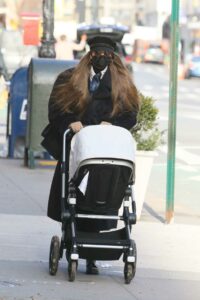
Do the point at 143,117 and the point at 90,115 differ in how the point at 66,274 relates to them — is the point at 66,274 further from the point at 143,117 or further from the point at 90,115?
the point at 143,117

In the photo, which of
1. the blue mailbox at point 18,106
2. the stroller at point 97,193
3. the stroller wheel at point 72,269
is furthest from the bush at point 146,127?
the blue mailbox at point 18,106

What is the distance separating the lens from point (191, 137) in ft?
65.4

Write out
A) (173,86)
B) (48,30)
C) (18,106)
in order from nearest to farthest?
(173,86), (18,106), (48,30)

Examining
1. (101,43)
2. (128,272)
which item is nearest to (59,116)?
(101,43)

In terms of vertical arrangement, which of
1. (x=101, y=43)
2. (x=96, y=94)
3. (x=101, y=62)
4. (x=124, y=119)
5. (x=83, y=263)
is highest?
(x=101, y=43)

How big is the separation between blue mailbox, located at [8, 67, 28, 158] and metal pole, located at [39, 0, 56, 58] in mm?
2624

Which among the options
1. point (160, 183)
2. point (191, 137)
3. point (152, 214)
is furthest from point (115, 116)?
point (191, 137)

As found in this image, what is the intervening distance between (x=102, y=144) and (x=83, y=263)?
137 centimetres

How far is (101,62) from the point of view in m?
A: 7.62

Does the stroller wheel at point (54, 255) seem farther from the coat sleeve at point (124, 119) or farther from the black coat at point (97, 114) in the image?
the coat sleeve at point (124, 119)

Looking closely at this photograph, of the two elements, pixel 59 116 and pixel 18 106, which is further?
pixel 18 106

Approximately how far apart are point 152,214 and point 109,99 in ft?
11.7

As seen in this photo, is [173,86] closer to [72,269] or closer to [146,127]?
[146,127]

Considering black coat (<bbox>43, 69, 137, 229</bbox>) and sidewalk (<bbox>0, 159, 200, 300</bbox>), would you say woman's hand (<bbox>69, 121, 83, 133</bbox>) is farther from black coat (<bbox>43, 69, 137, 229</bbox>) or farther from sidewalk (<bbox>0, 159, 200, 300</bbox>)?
sidewalk (<bbox>0, 159, 200, 300</bbox>)
